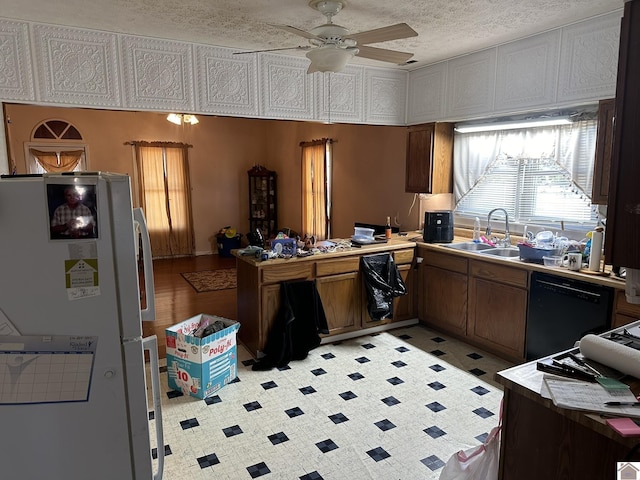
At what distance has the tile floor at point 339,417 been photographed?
242 centimetres

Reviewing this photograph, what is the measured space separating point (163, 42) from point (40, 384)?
10.1 feet

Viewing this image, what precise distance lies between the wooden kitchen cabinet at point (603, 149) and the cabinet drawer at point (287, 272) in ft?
7.55

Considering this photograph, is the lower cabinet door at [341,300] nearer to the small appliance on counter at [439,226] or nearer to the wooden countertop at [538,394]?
the small appliance on counter at [439,226]

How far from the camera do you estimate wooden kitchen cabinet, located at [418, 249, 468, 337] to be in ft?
13.2

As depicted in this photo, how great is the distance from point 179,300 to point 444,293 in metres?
3.28

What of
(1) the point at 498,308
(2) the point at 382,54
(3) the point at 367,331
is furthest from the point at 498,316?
(2) the point at 382,54

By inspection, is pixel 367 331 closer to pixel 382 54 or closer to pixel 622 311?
pixel 622 311

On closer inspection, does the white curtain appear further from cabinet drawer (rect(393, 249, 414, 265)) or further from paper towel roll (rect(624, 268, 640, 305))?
paper towel roll (rect(624, 268, 640, 305))

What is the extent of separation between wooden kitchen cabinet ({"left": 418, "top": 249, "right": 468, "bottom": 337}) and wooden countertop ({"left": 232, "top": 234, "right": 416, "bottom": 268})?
0.25 m

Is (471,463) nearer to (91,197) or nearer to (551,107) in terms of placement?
(91,197)

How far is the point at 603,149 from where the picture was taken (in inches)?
123

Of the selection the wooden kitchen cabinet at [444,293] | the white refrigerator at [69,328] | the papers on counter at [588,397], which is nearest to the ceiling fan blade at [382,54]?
the wooden kitchen cabinet at [444,293]

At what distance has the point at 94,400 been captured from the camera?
4.76 ft

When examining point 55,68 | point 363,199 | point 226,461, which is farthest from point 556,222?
point 55,68
